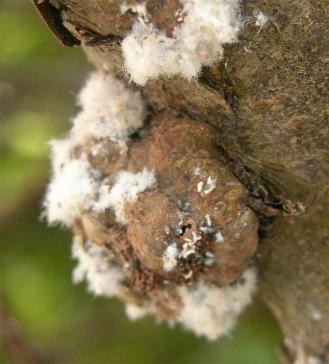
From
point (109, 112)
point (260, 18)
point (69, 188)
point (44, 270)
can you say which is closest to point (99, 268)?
point (69, 188)

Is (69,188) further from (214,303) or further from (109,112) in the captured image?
(214,303)

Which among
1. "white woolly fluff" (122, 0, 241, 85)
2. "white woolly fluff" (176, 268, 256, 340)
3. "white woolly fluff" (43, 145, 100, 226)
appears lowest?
"white woolly fluff" (176, 268, 256, 340)

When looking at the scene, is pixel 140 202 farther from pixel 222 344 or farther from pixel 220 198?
pixel 222 344

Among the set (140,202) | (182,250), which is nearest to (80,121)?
(140,202)

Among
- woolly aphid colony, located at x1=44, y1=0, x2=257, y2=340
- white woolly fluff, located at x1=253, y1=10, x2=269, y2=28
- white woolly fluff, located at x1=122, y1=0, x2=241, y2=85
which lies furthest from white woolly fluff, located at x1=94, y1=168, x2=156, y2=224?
white woolly fluff, located at x1=253, y1=10, x2=269, y2=28

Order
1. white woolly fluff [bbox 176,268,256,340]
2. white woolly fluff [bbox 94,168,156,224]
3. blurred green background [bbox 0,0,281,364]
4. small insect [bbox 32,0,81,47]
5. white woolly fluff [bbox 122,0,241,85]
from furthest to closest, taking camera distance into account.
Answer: blurred green background [bbox 0,0,281,364] < white woolly fluff [bbox 176,268,256,340] < white woolly fluff [bbox 94,168,156,224] < small insect [bbox 32,0,81,47] < white woolly fluff [bbox 122,0,241,85]

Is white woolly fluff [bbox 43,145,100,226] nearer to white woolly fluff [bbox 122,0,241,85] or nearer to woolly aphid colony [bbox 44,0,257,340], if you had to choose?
woolly aphid colony [bbox 44,0,257,340]

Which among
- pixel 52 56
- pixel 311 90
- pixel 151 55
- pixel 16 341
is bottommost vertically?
pixel 311 90
